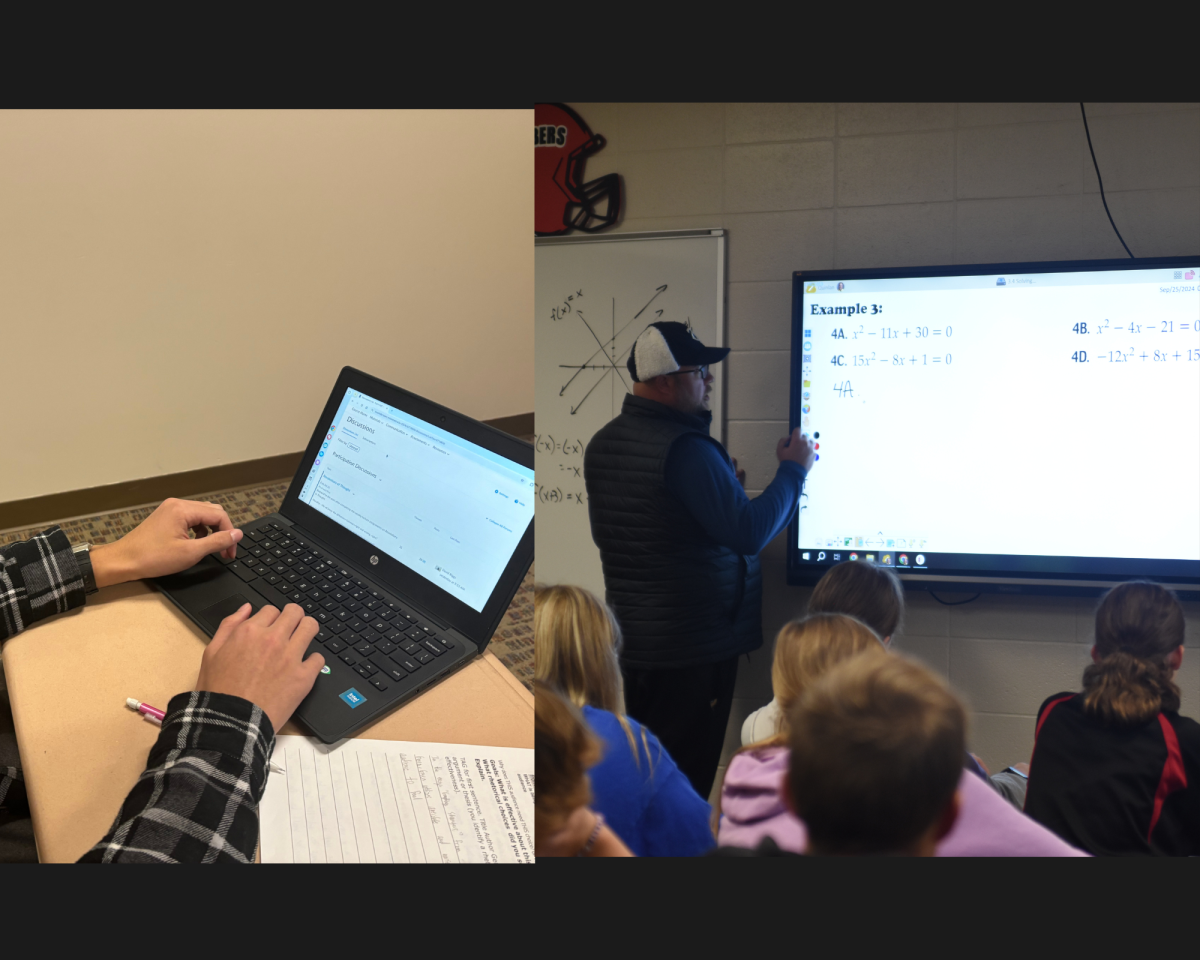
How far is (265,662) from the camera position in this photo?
70 centimetres

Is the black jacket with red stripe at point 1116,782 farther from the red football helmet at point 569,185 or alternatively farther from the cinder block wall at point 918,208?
the red football helmet at point 569,185

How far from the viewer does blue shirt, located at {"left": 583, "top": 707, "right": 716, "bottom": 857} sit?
1.18ft

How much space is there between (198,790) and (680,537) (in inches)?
17.6

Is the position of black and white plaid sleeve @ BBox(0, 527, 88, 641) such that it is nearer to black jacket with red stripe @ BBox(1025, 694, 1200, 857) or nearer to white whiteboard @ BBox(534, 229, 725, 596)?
white whiteboard @ BBox(534, 229, 725, 596)

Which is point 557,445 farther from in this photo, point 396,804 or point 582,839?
point 396,804

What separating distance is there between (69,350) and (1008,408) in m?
2.67

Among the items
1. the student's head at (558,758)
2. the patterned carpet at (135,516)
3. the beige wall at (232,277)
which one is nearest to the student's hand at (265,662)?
the student's head at (558,758)

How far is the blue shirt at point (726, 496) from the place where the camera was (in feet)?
1.21

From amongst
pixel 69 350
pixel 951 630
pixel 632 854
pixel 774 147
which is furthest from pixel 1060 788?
pixel 69 350

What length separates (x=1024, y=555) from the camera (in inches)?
15.1

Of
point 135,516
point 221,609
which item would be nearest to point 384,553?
point 221,609

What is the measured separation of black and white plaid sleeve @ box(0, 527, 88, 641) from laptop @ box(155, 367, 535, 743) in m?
0.10

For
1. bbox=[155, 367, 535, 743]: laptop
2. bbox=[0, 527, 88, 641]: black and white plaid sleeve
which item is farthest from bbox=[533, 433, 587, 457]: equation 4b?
bbox=[0, 527, 88, 641]: black and white plaid sleeve

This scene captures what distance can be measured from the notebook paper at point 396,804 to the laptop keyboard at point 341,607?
93mm
